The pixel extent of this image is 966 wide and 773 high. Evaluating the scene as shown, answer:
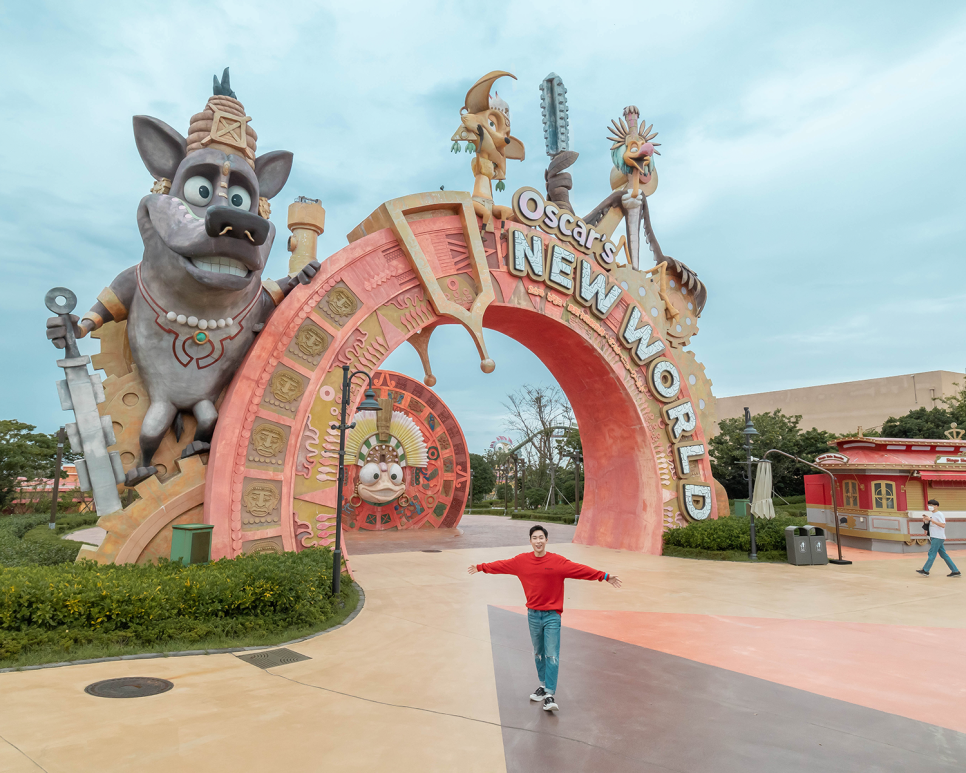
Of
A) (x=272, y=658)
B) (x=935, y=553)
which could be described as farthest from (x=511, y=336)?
(x=272, y=658)

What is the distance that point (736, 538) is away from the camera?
15945 mm

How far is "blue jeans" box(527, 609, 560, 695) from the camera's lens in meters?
5.46

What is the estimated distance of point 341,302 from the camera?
1197cm

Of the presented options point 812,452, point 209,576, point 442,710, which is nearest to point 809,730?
point 442,710

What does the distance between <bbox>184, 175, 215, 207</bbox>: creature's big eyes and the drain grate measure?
7.28 m

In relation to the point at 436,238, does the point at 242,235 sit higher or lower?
lower

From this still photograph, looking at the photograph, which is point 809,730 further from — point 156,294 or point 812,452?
point 812,452

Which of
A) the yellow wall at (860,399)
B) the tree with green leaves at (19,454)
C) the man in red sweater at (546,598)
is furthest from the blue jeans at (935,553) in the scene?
the yellow wall at (860,399)

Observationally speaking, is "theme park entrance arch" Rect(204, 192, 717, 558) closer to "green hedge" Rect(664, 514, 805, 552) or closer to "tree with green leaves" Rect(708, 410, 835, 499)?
"green hedge" Rect(664, 514, 805, 552)

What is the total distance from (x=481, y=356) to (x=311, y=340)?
397 centimetres

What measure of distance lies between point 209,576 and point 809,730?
709 cm

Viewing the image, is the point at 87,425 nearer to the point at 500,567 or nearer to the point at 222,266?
the point at 222,266

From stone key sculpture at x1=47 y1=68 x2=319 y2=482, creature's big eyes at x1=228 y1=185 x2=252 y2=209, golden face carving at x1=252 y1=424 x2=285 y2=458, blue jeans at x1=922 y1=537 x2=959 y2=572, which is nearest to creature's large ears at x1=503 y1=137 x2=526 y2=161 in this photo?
stone key sculpture at x1=47 y1=68 x2=319 y2=482

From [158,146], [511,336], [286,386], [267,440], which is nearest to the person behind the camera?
[158,146]
